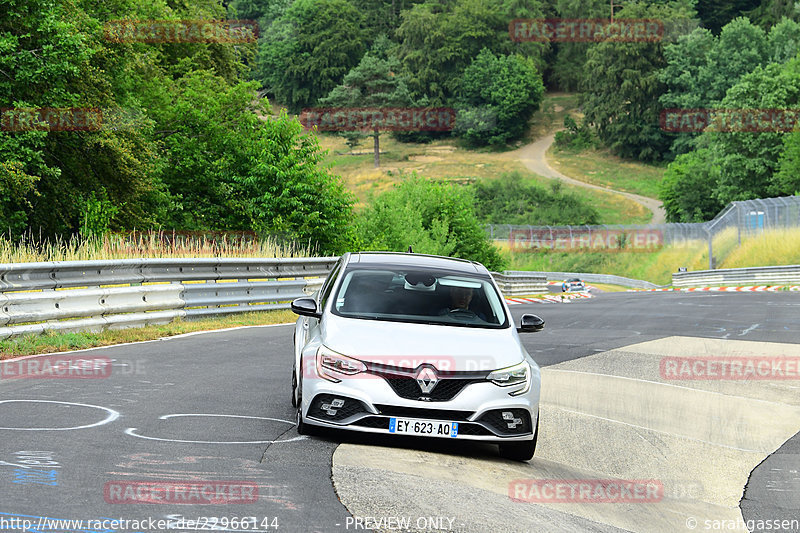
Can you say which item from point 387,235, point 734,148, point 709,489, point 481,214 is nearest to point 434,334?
point 709,489

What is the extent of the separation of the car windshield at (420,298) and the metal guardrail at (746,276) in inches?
1718

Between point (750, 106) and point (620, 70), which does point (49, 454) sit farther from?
point (620, 70)

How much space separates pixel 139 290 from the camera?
15.9 m

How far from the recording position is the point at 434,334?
26.2 ft

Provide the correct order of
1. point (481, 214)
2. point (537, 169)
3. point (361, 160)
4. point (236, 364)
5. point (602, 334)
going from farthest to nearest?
point (361, 160) → point (537, 169) → point (481, 214) → point (602, 334) → point (236, 364)

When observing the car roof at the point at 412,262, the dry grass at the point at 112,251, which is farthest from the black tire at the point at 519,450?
the dry grass at the point at 112,251

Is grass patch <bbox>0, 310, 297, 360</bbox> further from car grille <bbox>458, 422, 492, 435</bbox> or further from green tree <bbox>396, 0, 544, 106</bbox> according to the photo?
green tree <bbox>396, 0, 544, 106</bbox>

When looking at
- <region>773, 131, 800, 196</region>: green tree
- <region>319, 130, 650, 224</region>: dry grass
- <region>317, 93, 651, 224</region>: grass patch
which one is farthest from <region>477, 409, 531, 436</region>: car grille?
<region>319, 130, 650, 224</region>: dry grass

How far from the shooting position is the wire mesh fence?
182 ft

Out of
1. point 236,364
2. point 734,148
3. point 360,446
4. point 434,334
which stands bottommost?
point 734,148

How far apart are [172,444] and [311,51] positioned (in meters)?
158

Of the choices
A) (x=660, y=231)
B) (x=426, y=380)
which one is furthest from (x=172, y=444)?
(x=660, y=231)

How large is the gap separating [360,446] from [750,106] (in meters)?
81.8

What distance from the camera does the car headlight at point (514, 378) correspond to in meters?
7.69
